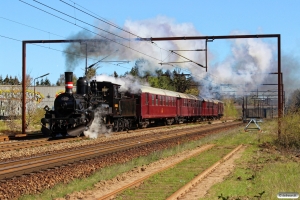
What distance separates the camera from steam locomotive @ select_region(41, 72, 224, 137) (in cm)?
2483

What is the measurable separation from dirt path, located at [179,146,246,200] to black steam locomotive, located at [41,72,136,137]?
11305 mm

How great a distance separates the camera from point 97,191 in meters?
10.1

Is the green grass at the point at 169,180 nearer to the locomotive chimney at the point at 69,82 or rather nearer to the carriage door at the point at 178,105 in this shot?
the locomotive chimney at the point at 69,82

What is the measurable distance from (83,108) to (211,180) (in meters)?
15.3

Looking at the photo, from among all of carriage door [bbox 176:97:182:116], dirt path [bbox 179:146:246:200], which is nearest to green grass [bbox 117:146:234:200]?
dirt path [bbox 179:146:246:200]

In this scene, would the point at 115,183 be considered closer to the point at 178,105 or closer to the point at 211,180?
the point at 211,180

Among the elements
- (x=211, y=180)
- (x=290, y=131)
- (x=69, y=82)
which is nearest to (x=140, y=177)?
(x=211, y=180)

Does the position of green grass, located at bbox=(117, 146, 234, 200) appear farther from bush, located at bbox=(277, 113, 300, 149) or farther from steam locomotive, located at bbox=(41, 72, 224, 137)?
steam locomotive, located at bbox=(41, 72, 224, 137)

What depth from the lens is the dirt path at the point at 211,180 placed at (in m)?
9.36

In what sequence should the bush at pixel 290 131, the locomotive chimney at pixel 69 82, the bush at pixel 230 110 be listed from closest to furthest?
the bush at pixel 290 131, the locomotive chimney at pixel 69 82, the bush at pixel 230 110

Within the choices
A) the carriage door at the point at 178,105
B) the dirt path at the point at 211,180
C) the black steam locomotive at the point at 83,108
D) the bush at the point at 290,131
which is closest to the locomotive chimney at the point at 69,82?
the black steam locomotive at the point at 83,108

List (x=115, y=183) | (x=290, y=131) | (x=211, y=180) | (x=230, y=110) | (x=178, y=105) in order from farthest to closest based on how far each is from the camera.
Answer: (x=230, y=110), (x=178, y=105), (x=290, y=131), (x=211, y=180), (x=115, y=183)

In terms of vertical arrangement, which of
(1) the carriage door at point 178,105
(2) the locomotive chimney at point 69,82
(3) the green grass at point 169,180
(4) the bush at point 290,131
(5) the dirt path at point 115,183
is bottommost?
(5) the dirt path at point 115,183

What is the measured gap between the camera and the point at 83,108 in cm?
2558
